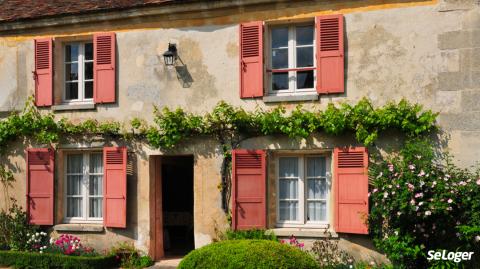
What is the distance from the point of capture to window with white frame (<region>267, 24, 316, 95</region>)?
10.7 meters

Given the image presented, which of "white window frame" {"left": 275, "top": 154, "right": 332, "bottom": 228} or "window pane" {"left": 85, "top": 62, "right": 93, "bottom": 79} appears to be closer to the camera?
"white window frame" {"left": 275, "top": 154, "right": 332, "bottom": 228}

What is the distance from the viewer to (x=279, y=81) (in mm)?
10914

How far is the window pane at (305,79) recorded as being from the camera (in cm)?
1070

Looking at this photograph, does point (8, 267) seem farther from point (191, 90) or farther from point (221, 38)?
point (221, 38)

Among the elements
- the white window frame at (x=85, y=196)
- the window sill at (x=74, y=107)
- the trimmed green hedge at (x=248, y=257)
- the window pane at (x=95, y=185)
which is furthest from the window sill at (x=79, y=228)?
the trimmed green hedge at (x=248, y=257)

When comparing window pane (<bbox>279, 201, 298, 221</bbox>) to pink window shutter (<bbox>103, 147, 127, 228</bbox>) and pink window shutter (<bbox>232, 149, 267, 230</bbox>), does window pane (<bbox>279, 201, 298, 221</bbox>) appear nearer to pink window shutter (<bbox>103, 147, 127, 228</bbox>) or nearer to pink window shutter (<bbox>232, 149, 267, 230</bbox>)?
pink window shutter (<bbox>232, 149, 267, 230</bbox>)

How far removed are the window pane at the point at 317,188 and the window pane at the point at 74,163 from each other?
192 inches

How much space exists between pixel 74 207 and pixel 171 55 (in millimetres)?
3853

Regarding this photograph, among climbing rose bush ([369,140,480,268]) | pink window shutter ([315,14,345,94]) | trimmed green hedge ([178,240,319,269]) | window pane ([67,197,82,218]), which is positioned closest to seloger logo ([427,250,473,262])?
climbing rose bush ([369,140,480,268])

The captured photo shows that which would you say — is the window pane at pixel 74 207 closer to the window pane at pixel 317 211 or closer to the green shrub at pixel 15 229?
the green shrub at pixel 15 229

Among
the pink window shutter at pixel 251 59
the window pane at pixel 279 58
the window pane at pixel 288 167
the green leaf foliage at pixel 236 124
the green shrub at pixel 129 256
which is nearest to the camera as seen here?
the green leaf foliage at pixel 236 124

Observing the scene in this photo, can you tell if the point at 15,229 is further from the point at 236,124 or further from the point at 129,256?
the point at 236,124

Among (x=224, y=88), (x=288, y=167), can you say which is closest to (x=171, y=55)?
(x=224, y=88)

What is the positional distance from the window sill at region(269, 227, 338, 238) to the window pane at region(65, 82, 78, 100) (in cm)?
516
